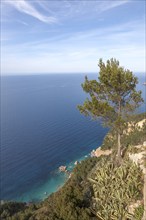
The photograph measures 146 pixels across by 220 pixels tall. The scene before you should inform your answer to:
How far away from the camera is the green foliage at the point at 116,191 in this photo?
13148 mm

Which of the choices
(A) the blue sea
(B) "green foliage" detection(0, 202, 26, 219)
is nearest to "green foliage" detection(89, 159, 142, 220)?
(B) "green foliage" detection(0, 202, 26, 219)

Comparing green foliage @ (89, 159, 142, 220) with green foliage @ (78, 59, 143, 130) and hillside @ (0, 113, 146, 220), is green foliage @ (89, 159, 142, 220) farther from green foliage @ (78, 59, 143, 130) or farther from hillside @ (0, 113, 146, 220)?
green foliage @ (78, 59, 143, 130)

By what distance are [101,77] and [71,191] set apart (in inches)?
409

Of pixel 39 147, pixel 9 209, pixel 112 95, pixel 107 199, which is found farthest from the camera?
pixel 39 147

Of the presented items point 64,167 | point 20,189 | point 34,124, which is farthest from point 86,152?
point 34,124

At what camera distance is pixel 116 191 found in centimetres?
1460

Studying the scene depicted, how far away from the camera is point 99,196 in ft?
49.8

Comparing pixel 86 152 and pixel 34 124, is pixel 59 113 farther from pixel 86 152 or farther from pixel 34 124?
pixel 86 152

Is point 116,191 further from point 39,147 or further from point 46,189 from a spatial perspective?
point 39,147

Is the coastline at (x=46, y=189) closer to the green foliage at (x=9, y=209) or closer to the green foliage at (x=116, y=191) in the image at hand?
the green foliage at (x=9, y=209)

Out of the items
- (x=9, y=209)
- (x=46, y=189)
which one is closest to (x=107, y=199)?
(x=9, y=209)

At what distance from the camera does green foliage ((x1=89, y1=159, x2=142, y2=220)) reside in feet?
43.1

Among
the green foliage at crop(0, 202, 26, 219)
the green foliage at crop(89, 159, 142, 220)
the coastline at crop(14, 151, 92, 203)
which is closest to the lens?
the green foliage at crop(89, 159, 142, 220)

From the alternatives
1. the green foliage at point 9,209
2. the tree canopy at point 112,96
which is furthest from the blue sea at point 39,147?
the tree canopy at point 112,96
